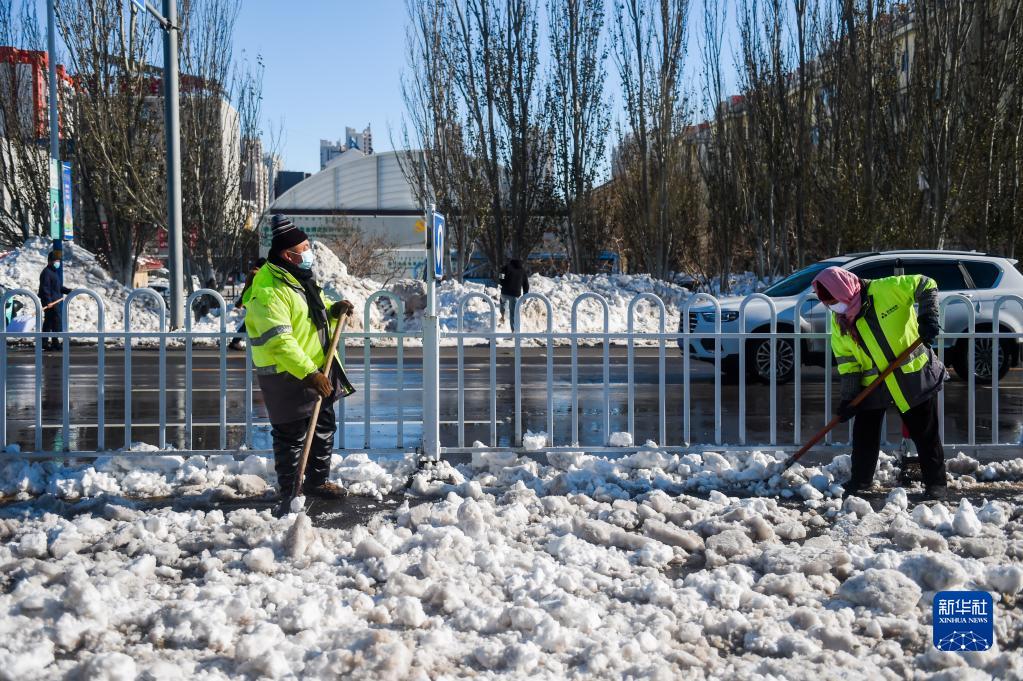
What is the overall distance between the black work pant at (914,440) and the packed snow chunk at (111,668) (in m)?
4.70

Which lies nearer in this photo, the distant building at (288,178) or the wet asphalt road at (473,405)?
the wet asphalt road at (473,405)

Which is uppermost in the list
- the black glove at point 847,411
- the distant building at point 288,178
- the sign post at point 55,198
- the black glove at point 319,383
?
the distant building at point 288,178

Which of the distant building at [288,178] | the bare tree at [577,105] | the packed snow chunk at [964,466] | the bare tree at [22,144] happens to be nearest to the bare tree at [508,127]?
the bare tree at [577,105]

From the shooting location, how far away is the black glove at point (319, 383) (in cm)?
613

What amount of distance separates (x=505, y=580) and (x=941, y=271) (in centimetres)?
1040

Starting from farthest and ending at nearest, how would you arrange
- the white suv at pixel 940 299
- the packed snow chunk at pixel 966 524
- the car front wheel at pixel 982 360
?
the white suv at pixel 940 299
the car front wheel at pixel 982 360
the packed snow chunk at pixel 966 524

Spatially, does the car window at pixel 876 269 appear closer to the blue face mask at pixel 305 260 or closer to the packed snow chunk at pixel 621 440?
the packed snow chunk at pixel 621 440

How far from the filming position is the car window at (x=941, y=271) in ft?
43.2

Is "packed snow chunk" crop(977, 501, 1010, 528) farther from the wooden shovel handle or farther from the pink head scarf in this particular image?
the wooden shovel handle

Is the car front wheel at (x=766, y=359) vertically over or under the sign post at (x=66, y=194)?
under

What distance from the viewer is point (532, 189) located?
2992 centimetres

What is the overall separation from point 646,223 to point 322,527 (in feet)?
86.1

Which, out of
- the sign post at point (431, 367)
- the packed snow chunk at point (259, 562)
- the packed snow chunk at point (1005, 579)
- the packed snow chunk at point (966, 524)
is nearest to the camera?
the packed snow chunk at point (1005, 579)

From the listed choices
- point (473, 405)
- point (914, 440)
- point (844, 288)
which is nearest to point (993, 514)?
point (914, 440)
